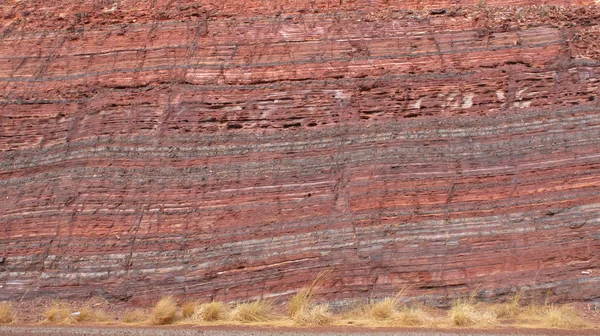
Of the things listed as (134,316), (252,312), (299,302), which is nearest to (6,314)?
(134,316)

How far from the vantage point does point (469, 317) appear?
9453mm

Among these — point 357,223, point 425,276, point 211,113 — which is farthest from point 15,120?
point 425,276

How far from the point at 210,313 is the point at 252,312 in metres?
0.68

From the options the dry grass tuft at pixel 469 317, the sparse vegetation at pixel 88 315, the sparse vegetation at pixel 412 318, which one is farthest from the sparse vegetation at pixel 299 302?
the sparse vegetation at pixel 88 315

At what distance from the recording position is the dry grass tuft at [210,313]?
1002 centimetres

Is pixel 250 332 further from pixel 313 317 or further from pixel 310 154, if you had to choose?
pixel 310 154

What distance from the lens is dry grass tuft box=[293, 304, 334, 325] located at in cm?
972

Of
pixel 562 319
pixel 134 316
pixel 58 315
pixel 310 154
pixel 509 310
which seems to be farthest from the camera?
pixel 310 154

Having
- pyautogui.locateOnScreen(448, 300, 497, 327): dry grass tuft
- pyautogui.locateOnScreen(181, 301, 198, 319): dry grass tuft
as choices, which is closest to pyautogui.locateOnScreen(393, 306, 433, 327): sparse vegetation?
pyautogui.locateOnScreen(448, 300, 497, 327): dry grass tuft

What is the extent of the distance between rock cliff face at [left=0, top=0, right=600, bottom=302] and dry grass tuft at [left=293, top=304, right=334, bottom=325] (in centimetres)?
69

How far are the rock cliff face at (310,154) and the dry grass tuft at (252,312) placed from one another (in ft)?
1.27

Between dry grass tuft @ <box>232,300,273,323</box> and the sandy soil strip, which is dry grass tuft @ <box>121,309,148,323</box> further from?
dry grass tuft @ <box>232,300,273,323</box>

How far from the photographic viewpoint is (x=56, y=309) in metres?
10.8

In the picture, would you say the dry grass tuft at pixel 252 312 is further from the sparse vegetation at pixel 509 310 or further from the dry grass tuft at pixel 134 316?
the sparse vegetation at pixel 509 310
